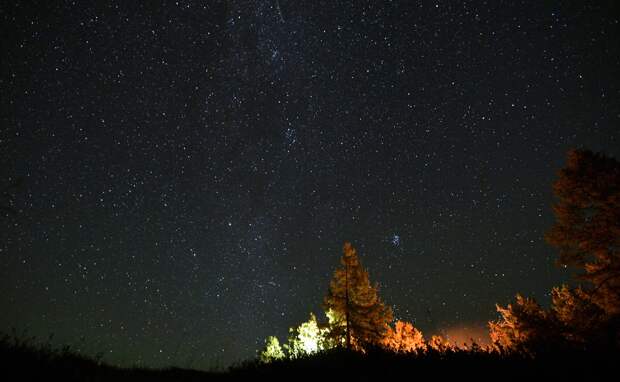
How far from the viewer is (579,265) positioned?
1318cm

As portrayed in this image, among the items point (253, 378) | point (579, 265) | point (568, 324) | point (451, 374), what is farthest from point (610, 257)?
point (253, 378)

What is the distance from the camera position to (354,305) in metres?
26.0

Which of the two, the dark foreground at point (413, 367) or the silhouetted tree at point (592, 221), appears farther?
the silhouetted tree at point (592, 221)

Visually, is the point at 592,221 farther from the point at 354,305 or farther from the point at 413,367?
the point at 354,305

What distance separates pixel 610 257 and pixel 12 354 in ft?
52.8

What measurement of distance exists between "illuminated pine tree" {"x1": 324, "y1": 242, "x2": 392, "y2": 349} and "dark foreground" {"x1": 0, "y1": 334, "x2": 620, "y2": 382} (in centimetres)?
1859

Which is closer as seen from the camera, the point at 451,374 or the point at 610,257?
the point at 451,374

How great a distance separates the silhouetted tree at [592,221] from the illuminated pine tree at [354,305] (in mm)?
14550

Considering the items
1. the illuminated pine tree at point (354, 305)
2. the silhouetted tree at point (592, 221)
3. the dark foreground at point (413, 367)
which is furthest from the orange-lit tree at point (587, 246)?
the illuminated pine tree at point (354, 305)

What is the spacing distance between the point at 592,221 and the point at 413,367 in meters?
10.6

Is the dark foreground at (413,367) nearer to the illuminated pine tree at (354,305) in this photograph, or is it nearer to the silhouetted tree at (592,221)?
the silhouetted tree at (592,221)

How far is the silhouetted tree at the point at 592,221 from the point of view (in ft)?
39.9

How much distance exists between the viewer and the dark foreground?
4.65m

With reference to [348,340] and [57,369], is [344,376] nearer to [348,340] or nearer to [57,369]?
[57,369]
